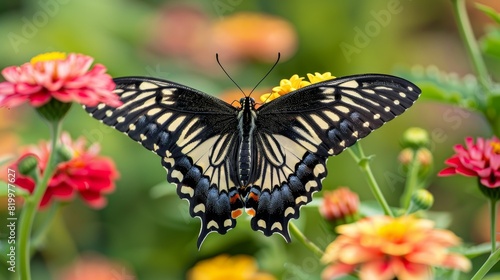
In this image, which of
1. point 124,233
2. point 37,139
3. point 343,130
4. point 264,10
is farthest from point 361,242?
point 264,10

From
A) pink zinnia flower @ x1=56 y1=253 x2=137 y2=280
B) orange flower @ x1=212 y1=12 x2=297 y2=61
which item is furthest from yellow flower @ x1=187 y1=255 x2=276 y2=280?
orange flower @ x1=212 y1=12 x2=297 y2=61

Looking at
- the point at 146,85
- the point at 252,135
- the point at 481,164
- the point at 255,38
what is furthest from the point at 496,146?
the point at 255,38

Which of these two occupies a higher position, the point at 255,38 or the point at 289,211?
the point at 255,38

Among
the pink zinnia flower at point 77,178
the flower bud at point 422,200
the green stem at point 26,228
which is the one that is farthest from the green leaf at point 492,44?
the green stem at point 26,228

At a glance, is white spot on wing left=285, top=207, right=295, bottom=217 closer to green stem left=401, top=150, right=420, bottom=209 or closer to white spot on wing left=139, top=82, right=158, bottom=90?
green stem left=401, top=150, right=420, bottom=209

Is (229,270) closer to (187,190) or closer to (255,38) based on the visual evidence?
(187,190)

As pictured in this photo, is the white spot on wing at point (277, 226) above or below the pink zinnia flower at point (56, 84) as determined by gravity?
below

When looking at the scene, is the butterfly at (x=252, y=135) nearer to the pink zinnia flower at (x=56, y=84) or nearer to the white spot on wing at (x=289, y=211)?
the white spot on wing at (x=289, y=211)
